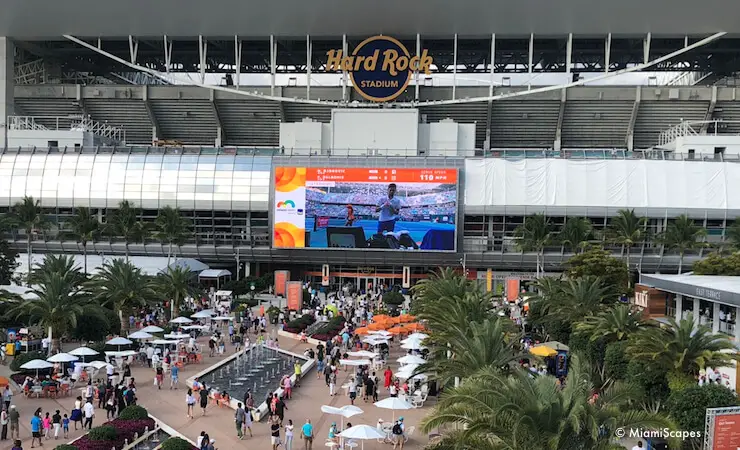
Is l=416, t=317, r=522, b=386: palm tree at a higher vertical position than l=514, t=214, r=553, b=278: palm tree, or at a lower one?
lower

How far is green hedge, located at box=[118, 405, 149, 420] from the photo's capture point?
28.1m

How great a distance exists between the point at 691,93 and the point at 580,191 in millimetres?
22332

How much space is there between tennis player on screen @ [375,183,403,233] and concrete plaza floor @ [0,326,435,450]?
34.9 m

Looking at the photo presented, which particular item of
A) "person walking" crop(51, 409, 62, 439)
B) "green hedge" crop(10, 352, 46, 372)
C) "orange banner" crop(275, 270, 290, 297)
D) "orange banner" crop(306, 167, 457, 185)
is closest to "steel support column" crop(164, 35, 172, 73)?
"orange banner" crop(306, 167, 457, 185)

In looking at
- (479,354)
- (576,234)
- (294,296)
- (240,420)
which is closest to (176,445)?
(240,420)

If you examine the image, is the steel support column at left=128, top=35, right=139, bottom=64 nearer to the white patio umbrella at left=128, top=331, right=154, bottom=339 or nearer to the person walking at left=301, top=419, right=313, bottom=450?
the white patio umbrella at left=128, top=331, right=154, bottom=339

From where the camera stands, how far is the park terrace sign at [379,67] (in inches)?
3145

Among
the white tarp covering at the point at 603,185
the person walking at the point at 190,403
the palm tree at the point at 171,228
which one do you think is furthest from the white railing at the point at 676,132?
the person walking at the point at 190,403

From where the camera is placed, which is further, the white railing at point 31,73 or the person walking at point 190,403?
the white railing at point 31,73

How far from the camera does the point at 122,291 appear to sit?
45531 millimetres

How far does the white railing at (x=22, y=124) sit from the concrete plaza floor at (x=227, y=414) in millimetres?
56554

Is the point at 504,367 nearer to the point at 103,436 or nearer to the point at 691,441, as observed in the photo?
the point at 691,441

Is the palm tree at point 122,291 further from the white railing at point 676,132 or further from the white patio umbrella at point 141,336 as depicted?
the white railing at point 676,132

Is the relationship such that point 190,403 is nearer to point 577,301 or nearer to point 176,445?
point 176,445
